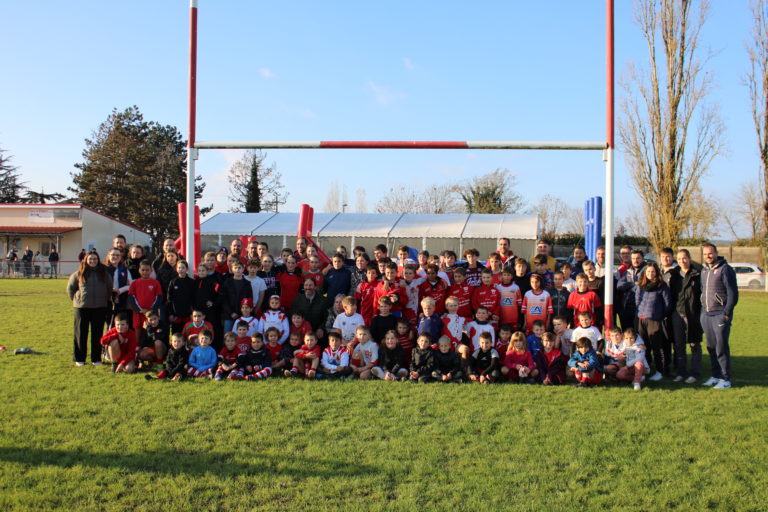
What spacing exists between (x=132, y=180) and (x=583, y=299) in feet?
141

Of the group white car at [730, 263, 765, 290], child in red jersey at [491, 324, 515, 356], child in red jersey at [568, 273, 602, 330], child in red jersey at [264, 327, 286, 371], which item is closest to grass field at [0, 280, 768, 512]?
child in red jersey at [264, 327, 286, 371]

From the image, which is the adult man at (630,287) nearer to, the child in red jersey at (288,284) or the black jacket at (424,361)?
the black jacket at (424,361)

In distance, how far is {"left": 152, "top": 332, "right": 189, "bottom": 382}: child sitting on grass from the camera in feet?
19.7

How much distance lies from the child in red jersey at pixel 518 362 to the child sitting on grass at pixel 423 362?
743 mm

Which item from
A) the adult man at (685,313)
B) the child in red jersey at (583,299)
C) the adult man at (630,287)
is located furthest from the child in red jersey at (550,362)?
the adult man at (685,313)

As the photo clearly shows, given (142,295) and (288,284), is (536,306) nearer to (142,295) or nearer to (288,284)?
(288,284)

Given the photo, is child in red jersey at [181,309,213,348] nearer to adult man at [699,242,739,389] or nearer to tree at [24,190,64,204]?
adult man at [699,242,739,389]

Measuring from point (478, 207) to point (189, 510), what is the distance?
1589 inches

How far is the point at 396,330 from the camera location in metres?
6.42

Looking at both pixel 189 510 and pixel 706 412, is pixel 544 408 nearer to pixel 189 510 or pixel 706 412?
pixel 706 412

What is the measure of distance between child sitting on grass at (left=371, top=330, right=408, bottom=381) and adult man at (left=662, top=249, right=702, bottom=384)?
117 inches

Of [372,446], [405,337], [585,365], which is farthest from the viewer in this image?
[405,337]

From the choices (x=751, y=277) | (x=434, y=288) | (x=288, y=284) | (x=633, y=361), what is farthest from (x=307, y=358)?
(x=751, y=277)

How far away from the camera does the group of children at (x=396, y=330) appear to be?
606cm
